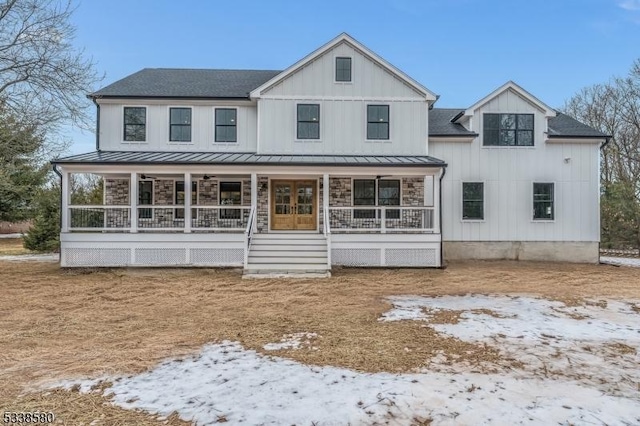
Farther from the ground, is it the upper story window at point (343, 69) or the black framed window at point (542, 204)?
the upper story window at point (343, 69)

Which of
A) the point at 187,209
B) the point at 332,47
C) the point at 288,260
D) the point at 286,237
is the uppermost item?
the point at 332,47

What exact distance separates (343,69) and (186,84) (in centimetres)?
653

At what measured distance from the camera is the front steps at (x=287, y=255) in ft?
35.4

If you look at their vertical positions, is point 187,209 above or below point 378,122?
below

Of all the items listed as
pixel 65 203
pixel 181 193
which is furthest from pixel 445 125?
pixel 65 203

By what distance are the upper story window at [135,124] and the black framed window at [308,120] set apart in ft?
19.6

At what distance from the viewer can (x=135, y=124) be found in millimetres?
14266

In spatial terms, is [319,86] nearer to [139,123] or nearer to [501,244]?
[139,123]

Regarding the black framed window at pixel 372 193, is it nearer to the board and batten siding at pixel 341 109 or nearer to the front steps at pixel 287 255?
the board and batten siding at pixel 341 109

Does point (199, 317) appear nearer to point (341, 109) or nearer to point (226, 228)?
point (226, 228)

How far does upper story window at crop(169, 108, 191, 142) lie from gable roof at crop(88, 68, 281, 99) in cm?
59

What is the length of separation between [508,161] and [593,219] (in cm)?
389

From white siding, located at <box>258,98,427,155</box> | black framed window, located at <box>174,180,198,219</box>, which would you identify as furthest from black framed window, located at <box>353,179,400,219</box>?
black framed window, located at <box>174,180,198,219</box>

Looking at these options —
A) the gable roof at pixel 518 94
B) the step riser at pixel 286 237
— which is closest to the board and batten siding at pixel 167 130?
the step riser at pixel 286 237
